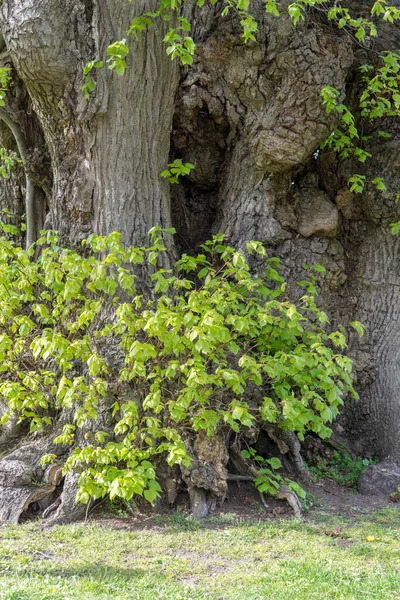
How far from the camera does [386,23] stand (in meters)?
6.88

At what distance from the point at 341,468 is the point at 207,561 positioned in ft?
9.40

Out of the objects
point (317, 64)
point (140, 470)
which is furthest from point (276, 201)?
point (140, 470)

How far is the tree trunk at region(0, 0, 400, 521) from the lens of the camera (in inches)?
220

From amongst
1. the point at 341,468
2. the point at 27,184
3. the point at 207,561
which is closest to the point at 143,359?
the point at 207,561

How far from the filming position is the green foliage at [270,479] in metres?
5.18

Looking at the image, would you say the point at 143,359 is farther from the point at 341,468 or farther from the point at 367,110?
the point at 367,110

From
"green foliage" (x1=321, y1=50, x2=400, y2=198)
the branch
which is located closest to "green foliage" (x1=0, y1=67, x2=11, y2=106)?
the branch

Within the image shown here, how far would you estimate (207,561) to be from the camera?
4.01 m

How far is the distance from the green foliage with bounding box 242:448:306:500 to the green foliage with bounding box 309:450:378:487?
75cm

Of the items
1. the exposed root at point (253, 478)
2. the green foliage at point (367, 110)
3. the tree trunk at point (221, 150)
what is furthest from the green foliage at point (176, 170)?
the exposed root at point (253, 478)

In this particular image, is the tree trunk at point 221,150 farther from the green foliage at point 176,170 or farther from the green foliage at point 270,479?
the green foliage at point 270,479

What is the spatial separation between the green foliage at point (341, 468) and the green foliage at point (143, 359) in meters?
0.97

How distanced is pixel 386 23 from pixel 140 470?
5.72 metres

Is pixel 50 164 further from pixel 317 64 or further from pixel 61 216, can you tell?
pixel 317 64
